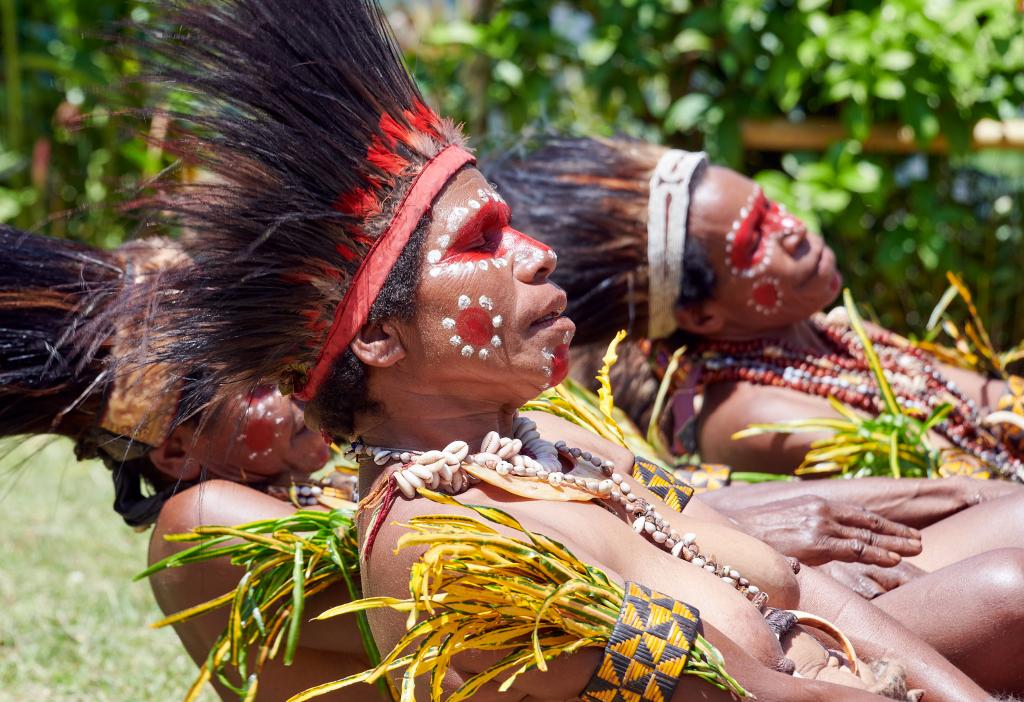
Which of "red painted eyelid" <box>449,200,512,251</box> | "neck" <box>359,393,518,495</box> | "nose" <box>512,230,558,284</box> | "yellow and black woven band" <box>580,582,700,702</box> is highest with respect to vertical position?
"red painted eyelid" <box>449,200,512,251</box>

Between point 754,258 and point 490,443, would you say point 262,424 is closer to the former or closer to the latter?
point 490,443

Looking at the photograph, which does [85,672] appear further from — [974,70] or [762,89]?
[974,70]

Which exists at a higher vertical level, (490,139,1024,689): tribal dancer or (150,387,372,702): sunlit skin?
(490,139,1024,689): tribal dancer

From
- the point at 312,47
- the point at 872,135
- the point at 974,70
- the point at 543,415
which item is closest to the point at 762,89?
the point at 872,135

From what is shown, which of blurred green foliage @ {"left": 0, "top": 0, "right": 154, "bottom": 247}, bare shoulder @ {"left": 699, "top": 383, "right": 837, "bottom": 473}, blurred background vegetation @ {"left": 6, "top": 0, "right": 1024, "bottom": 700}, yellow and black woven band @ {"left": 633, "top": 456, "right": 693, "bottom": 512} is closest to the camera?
yellow and black woven band @ {"left": 633, "top": 456, "right": 693, "bottom": 512}

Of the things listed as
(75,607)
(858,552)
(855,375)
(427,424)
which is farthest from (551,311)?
A: (75,607)

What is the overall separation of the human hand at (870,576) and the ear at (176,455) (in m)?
1.54

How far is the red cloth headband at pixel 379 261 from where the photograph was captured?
2357 mm

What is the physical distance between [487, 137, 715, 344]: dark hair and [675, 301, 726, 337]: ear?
28mm

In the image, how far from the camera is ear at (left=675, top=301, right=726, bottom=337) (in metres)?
4.00

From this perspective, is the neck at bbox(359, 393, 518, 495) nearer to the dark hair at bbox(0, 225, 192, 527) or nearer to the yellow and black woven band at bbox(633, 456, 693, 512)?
the yellow and black woven band at bbox(633, 456, 693, 512)

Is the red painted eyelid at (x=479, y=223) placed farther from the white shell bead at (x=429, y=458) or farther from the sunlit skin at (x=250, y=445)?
the sunlit skin at (x=250, y=445)

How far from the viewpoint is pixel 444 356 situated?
2.38 metres

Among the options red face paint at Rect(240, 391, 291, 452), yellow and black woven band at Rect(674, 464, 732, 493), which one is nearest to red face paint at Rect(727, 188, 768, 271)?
yellow and black woven band at Rect(674, 464, 732, 493)
